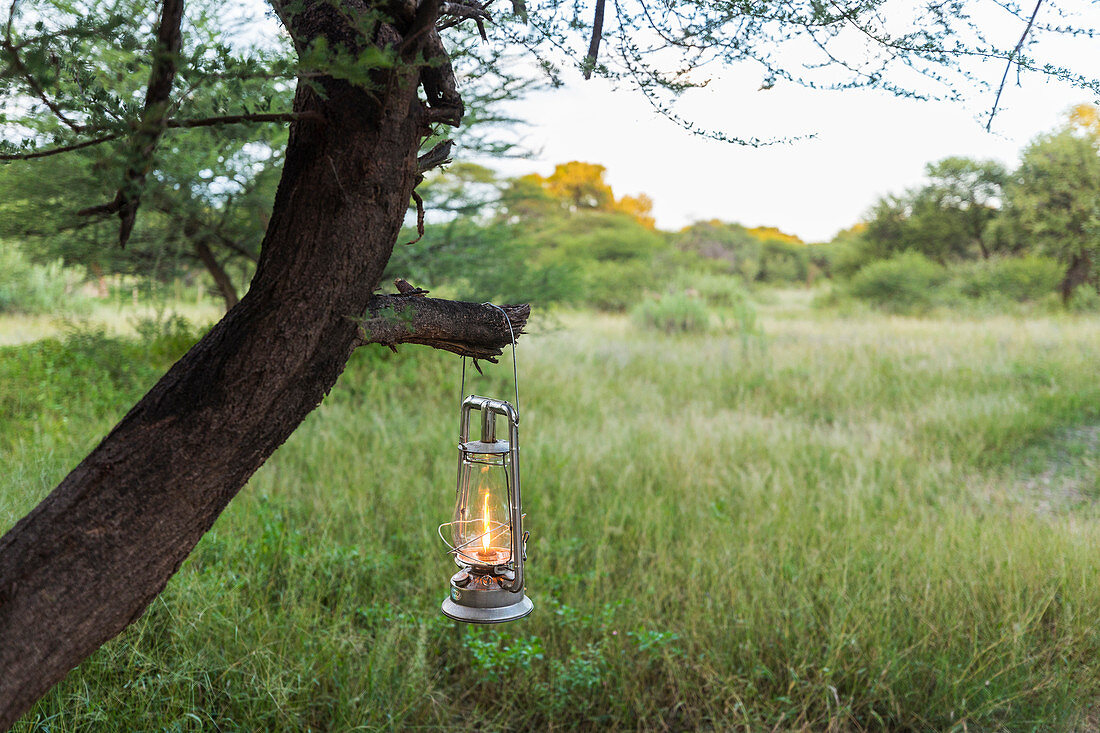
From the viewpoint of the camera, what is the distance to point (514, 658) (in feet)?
8.66

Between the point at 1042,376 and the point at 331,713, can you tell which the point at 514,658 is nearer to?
the point at 331,713

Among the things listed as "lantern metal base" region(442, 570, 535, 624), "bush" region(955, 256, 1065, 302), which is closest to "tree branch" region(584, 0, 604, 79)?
"lantern metal base" region(442, 570, 535, 624)

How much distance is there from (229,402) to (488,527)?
2.35 feet

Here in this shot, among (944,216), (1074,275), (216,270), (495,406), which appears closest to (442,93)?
(495,406)

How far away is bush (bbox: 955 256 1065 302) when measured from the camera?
54.9 ft

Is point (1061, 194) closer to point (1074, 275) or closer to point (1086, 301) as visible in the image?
point (1074, 275)

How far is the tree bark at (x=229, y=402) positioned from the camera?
3.63 ft

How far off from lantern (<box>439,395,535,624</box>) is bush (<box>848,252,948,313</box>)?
17525mm

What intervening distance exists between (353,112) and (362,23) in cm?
23

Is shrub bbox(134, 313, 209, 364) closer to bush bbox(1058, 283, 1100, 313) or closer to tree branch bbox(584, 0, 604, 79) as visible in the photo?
tree branch bbox(584, 0, 604, 79)

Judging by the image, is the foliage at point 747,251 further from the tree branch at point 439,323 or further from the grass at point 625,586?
the tree branch at point 439,323

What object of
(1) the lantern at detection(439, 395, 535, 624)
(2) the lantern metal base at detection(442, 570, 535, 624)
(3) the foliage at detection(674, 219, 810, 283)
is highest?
(3) the foliage at detection(674, 219, 810, 283)

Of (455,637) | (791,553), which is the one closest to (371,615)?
(455,637)

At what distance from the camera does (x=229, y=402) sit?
46.6 inches
